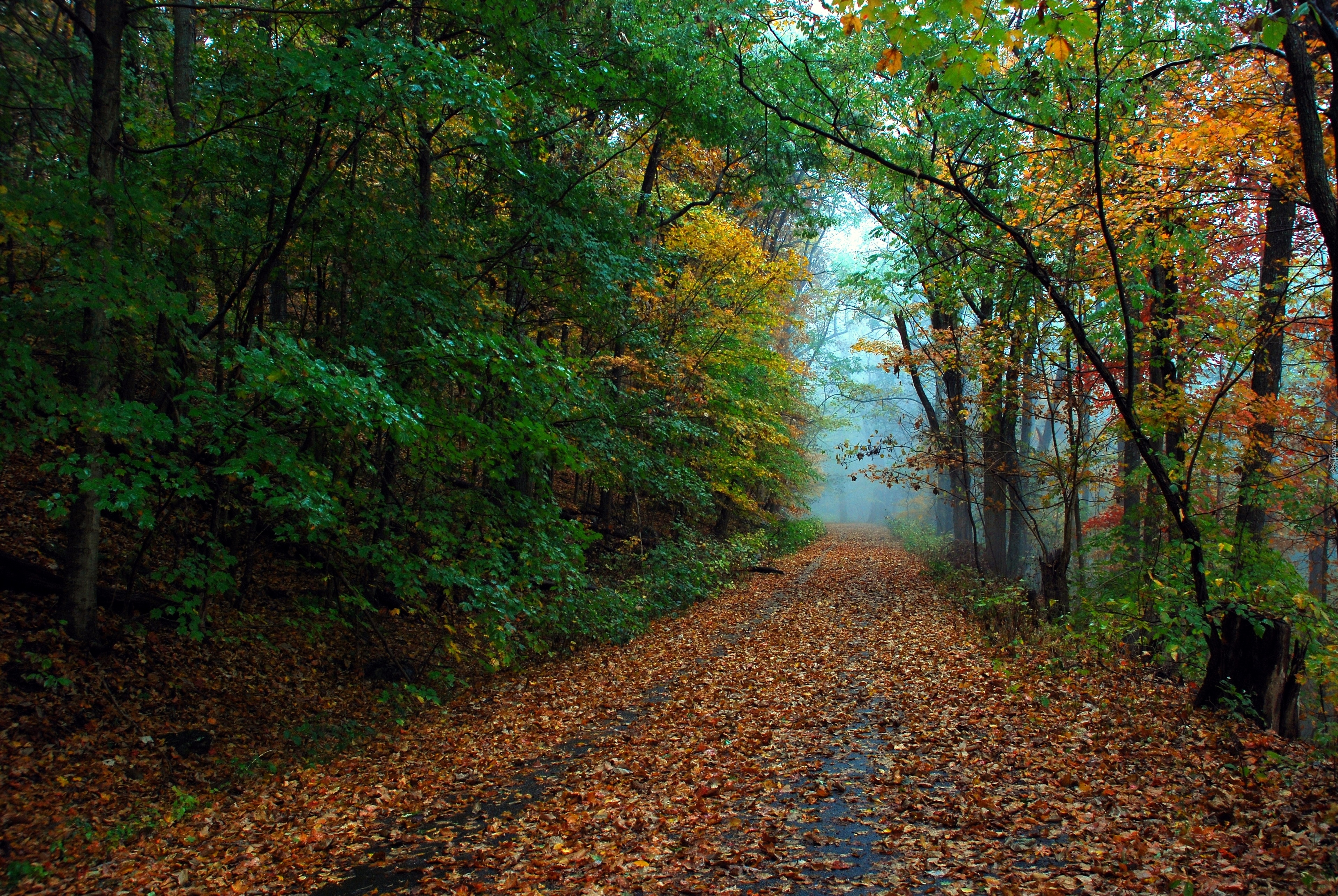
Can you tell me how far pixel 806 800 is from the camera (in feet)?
15.3

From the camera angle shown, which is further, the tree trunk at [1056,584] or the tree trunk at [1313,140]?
the tree trunk at [1056,584]

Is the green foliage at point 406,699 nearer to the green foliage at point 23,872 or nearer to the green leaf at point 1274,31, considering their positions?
the green foliage at point 23,872

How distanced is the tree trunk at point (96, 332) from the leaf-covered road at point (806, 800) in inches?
94.0

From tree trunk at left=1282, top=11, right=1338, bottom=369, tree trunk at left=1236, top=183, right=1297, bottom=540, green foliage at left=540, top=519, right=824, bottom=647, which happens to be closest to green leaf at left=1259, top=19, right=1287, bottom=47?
tree trunk at left=1282, top=11, right=1338, bottom=369

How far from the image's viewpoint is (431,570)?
6.60m

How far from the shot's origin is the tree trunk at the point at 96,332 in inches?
192

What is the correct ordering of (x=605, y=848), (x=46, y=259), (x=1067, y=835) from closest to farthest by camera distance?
(x=1067, y=835), (x=605, y=848), (x=46, y=259)

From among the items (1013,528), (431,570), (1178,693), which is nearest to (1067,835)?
(1178,693)

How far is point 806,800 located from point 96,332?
6142 millimetres

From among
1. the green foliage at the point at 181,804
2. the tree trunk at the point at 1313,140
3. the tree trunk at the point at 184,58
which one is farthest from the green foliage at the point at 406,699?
the tree trunk at the point at 1313,140

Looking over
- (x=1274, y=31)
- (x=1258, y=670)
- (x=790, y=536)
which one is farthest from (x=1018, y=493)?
(x=790, y=536)

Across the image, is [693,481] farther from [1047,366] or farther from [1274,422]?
[1274,422]

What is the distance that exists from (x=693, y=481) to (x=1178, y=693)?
24.2 feet

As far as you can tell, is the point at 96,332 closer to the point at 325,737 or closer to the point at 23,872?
the point at 23,872
